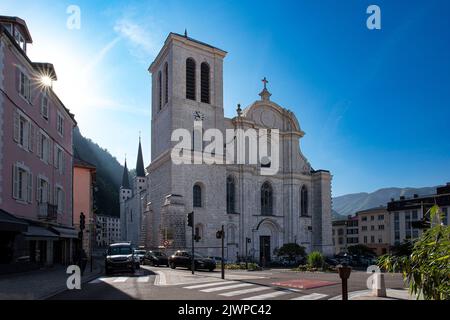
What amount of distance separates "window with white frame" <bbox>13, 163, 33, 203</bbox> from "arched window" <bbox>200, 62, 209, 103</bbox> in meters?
27.4

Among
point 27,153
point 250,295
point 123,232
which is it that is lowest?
point 123,232

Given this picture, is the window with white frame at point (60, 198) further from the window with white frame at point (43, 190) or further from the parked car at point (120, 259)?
the parked car at point (120, 259)

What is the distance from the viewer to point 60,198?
2998 centimetres

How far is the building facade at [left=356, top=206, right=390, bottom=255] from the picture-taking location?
7406 cm

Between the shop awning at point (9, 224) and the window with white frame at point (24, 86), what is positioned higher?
the window with white frame at point (24, 86)

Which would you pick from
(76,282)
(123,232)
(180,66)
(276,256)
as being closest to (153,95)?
(180,66)

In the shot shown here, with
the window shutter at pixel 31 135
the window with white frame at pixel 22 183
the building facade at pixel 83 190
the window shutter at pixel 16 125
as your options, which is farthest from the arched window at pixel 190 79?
the window shutter at pixel 16 125

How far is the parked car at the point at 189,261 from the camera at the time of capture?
25594mm

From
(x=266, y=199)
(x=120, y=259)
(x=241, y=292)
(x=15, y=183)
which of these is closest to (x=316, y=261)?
(x=120, y=259)
